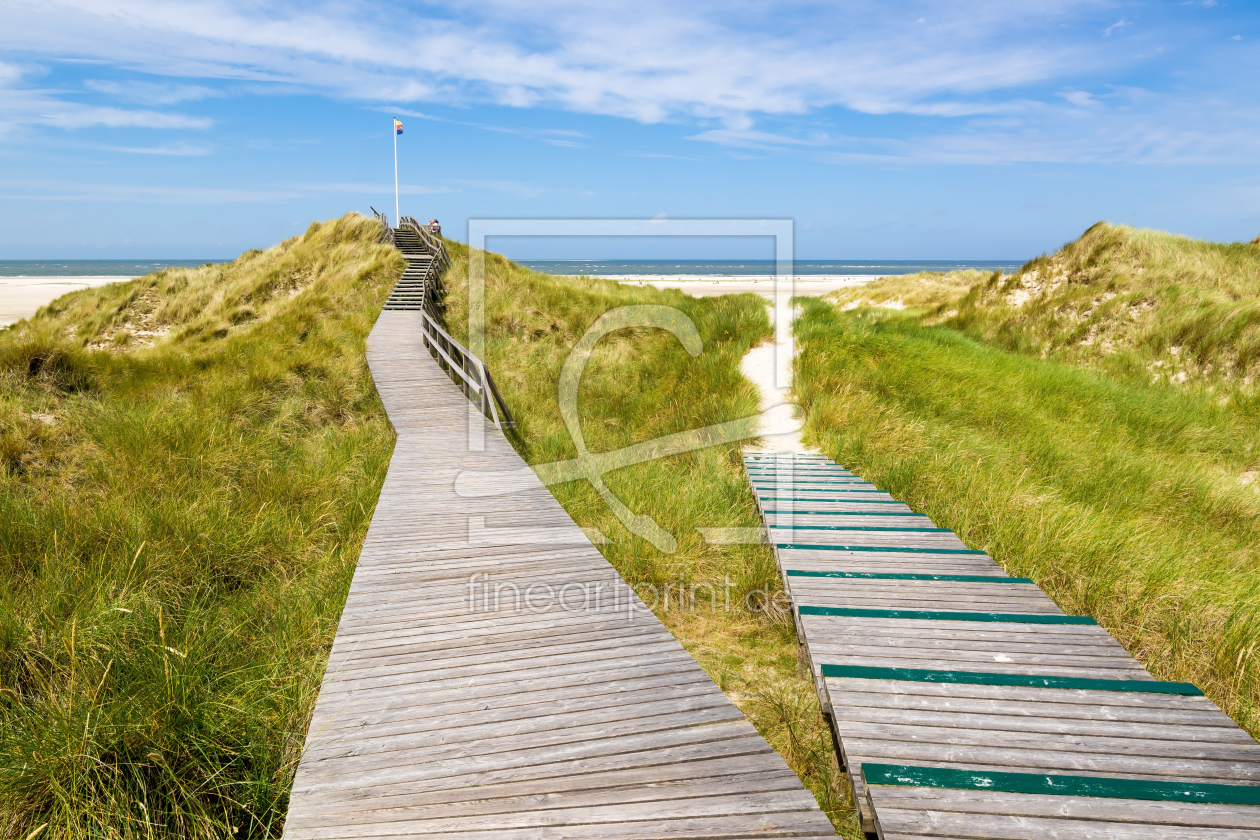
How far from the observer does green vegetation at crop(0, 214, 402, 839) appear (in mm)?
2623

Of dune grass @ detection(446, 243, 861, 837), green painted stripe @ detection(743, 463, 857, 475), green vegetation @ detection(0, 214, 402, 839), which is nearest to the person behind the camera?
green vegetation @ detection(0, 214, 402, 839)

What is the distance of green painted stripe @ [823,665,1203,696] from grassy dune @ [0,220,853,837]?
69 cm

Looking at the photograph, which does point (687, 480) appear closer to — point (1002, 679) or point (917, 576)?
point (917, 576)

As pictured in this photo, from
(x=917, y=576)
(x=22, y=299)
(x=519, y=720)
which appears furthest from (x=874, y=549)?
(x=22, y=299)

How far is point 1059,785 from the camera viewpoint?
8.01 feet

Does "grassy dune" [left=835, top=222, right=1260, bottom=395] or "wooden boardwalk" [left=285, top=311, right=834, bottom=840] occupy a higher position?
"grassy dune" [left=835, top=222, right=1260, bottom=395]

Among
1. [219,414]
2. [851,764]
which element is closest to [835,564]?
[851,764]

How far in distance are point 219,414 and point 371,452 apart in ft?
9.02

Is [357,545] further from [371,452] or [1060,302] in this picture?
[1060,302]

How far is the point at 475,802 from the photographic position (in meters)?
2.48

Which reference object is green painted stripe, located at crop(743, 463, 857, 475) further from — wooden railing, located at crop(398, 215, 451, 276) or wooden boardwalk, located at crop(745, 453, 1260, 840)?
wooden railing, located at crop(398, 215, 451, 276)

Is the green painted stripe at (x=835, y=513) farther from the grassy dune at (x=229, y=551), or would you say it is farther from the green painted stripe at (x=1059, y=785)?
the green painted stripe at (x=1059, y=785)

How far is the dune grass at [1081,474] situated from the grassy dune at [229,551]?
185 centimetres

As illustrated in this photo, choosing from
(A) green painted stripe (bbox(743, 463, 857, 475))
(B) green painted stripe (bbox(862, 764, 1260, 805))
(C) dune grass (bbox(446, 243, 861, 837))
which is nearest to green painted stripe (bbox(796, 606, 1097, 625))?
(C) dune grass (bbox(446, 243, 861, 837))
